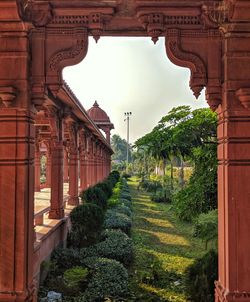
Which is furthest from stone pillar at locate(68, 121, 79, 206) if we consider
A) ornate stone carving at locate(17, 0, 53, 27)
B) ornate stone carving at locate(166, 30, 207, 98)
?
ornate stone carving at locate(166, 30, 207, 98)

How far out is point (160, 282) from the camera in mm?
7801

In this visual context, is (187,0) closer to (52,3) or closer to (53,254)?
(52,3)

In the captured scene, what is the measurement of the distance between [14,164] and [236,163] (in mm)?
2444

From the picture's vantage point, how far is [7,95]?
148 inches

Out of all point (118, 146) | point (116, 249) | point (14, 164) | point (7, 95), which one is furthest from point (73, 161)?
point (118, 146)

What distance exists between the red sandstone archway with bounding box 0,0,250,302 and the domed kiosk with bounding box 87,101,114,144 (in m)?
29.1

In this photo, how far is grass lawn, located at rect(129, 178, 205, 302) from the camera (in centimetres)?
738

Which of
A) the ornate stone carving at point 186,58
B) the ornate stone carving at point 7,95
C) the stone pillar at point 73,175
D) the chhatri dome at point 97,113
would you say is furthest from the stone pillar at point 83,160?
the chhatri dome at point 97,113

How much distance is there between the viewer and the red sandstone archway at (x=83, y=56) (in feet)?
12.3

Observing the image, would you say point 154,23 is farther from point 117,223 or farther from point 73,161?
point 73,161

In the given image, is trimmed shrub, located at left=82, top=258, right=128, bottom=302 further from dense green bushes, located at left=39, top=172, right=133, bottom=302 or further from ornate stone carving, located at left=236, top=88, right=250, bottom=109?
ornate stone carving, located at left=236, top=88, right=250, bottom=109

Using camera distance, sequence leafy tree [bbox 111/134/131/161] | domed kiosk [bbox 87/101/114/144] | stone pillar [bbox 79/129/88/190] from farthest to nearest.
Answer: leafy tree [bbox 111/134/131/161]
domed kiosk [bbox 87/101/114/144]
stone pillar [bbox 79/129/88/190]

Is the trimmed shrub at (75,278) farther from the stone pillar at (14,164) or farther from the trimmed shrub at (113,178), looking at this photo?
the trimmed shrub at (113,178)

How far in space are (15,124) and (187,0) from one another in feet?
7.57
